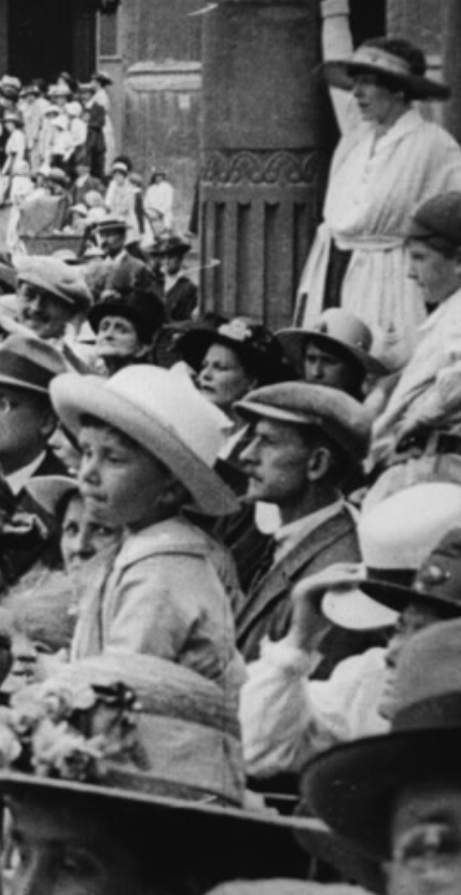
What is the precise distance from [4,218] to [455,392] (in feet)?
115

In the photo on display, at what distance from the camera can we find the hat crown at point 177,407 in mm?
9250

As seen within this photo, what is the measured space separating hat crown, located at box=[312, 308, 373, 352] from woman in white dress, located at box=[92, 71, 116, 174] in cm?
3629

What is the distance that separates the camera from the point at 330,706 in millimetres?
8250

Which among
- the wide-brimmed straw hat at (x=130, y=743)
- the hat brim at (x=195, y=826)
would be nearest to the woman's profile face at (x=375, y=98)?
the wide-brimmed straw hat at (x=130, y=743)

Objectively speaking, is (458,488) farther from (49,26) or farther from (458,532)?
(49,26)

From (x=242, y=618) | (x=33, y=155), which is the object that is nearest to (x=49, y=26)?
(x=33, y=155)

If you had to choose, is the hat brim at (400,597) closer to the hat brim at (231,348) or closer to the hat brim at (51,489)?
the hat brim at (51,489)

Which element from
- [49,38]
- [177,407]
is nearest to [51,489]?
[177,407]

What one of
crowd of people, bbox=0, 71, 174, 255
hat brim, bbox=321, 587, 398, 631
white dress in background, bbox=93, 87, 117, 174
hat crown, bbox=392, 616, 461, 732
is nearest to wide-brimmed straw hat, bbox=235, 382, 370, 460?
hat brim, bbox=321, 587, 398, 631

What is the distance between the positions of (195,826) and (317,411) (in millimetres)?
4688

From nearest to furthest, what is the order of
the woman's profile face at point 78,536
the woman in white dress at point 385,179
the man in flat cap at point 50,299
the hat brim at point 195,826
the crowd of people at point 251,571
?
the crowd of people at point 251,571 < the hat brim at point 195,826 < the woman's profile face at point 78,536 < the woman in white dress at point 385,179 < the man in flat cap at point 50,299

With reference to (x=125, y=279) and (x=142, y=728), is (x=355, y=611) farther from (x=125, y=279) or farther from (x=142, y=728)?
(x=125, y=279)

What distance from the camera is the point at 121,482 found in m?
9.10

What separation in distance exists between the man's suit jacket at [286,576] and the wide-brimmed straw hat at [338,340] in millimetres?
2137
